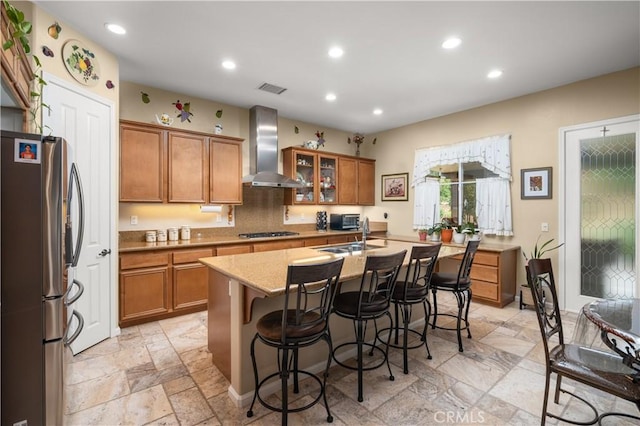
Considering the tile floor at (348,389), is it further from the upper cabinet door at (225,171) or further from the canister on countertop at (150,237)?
the upper cabinet door at (225,171)

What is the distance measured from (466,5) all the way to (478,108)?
2740 mm

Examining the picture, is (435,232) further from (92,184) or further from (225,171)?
(92,184)

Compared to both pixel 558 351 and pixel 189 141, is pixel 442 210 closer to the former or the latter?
pixel 558 351

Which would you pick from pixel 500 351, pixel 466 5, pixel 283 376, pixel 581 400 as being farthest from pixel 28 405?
pixel 466 5

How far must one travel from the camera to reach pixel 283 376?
177 centimetres

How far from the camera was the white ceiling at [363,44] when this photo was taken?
2.46 m

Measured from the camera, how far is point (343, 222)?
18.9 feet

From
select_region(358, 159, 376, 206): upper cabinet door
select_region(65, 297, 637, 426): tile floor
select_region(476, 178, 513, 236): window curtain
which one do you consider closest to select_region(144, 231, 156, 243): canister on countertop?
select_region(65, 297, 637, 426): tile floor

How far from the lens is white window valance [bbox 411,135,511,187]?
14.7ft

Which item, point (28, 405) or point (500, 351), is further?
point (500, 351)

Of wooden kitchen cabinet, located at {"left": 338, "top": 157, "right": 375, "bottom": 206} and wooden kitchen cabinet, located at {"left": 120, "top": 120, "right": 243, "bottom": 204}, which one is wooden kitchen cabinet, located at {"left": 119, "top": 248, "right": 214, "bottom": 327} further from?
wooden kitchen cabinet, located at {"left": 338, "top": 157, "right": 375, "bottom": 206}

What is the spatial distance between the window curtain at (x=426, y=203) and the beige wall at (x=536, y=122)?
730 millimetres

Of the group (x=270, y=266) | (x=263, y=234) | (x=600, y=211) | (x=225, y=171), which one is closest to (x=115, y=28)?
(x=225, y=171)

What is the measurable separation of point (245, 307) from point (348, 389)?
103 centimetres
